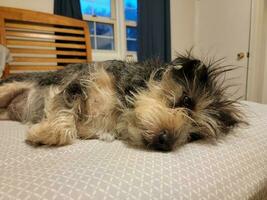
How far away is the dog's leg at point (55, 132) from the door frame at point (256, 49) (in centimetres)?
311

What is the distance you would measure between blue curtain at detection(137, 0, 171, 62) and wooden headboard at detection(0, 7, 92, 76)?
99 cm

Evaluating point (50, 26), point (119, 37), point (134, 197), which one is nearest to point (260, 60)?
point (119, 37)

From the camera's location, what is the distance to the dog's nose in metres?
0.72

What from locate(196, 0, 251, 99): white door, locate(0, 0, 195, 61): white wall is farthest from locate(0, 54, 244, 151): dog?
locate(0, 0, 195, 61): white wall

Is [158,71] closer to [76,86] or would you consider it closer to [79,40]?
[76,86]

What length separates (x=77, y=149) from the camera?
2.40 ft

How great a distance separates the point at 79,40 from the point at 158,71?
181 centimetres

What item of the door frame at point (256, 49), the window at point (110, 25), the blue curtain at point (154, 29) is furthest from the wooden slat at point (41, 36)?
the door frame at point (256, 49)

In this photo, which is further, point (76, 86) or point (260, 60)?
point (260, 60)

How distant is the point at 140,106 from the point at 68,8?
86.2 inches

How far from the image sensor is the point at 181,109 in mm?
845

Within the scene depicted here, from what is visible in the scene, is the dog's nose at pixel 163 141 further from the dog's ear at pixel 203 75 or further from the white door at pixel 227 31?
the white door at pixel 227 31

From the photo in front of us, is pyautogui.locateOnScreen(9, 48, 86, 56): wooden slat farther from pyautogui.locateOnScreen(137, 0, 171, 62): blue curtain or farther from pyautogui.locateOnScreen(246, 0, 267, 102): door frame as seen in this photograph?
pyautogui.locateOnScreen(246, 0, 267, 102): door frame

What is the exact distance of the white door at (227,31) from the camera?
3.41 m
